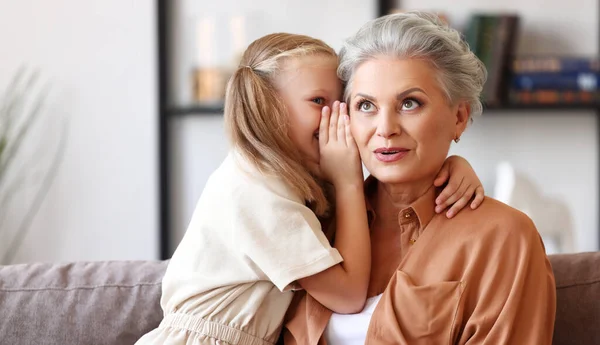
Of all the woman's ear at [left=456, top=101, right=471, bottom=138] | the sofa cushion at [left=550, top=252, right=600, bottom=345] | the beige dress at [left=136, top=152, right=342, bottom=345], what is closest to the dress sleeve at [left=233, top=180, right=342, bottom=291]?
the beige dress at [left=136, top=152, right=342, bottom=345]

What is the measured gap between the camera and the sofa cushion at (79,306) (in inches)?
72.5

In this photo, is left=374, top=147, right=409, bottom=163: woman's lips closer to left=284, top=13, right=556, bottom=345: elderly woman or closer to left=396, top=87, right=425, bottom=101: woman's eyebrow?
left=284, top=13, right=556, bottom=345: elderly woman

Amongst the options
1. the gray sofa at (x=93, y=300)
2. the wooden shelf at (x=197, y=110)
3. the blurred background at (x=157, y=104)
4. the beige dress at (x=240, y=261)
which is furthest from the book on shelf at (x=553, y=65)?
the beige dress at (x=240, y=261)

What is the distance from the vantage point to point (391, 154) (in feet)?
5.26

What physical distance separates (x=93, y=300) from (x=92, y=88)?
1994 mm

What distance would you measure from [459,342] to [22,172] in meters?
2.68

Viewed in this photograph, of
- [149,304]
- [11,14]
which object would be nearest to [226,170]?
[149,304]

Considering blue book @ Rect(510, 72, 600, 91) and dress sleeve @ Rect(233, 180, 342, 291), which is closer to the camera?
dress sleeve @ Rect(233, 180, 342, 291)

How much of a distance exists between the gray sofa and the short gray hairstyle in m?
0.48

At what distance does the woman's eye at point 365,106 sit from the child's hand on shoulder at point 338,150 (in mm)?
53

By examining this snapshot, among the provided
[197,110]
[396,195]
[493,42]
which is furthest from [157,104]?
[396,195]

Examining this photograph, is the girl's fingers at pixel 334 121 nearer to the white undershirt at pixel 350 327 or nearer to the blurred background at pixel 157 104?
the white undershirt at pixel 350 327

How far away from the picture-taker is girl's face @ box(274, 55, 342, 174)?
1.72 meters

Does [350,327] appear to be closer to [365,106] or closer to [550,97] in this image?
[365,106]
